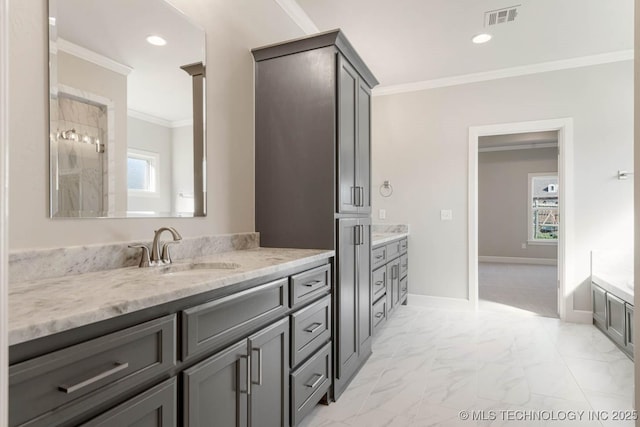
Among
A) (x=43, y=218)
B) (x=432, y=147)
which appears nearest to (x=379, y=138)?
(x=432, y=147)

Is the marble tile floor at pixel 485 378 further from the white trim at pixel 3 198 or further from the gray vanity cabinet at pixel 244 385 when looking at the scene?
the white trim at pixel 3 198

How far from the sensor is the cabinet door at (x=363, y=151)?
2.41m

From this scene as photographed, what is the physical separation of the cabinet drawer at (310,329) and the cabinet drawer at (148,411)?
0.68 m

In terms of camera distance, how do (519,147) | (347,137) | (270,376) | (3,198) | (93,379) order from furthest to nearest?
1. (519,147)
2. (347,137)
3. (270,376)
4. (93,379)
5. (3,198)

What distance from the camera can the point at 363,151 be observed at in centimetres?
252

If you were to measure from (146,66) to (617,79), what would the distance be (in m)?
4.28

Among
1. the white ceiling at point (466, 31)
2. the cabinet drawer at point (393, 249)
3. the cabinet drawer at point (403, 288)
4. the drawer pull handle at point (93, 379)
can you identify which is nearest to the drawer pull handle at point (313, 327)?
the drawer pull handle at point (93, 379)

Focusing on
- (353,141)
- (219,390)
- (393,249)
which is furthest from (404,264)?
(219,390)

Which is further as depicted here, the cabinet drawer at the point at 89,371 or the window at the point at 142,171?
the window at the point at 142,171

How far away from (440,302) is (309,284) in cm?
288

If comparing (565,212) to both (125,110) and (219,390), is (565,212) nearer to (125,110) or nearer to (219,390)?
(219,390)

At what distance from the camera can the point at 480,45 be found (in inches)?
130

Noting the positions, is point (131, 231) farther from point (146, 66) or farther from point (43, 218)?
point (146, 66)

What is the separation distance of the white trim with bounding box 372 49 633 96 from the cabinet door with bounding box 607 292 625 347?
2.34 meters
